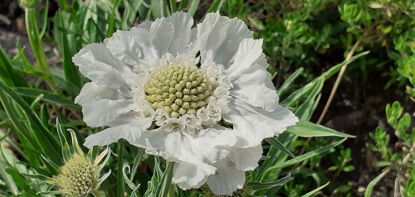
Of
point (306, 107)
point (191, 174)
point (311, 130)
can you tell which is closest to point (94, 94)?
point (191, 174)

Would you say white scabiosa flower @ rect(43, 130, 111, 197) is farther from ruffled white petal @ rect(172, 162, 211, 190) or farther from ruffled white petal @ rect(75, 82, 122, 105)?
ruffled white petal @ rect(172, 162, 211, 190)

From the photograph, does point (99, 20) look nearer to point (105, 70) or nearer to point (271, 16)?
point (271, 16)

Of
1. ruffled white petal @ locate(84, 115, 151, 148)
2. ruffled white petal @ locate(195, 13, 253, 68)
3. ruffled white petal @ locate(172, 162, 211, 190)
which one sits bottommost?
ruffled white petal @ locate(172, 162, 211, 190)

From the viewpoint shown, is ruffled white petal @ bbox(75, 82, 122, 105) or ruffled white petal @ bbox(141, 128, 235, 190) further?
ruffled white petal @ bbox(75, 82, 122, 105)

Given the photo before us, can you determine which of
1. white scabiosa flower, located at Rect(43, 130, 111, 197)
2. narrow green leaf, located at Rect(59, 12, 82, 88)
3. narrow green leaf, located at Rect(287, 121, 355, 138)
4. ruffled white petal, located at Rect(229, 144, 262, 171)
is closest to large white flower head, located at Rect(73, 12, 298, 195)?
ruffled white petal, located at Rect(229, 144, 262, 171)

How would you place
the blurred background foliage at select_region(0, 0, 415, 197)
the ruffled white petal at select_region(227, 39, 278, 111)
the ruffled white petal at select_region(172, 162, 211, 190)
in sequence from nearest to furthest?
the ruffled white petal at select_region(172, 162, 211, 190), the ruffled white petal at select_region(227, 39, 278, 111), the blurred background foliage at select_region(0, 0, 415, 197)

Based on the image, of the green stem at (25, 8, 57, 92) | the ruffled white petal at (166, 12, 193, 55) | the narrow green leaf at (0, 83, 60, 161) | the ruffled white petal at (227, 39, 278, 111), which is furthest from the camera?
the green stem at (25, 8, 57, 92)

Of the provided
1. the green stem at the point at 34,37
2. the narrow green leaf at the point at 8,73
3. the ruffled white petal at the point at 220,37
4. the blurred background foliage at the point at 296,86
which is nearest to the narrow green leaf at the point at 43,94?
the blurred background foliage at the point at 296,86

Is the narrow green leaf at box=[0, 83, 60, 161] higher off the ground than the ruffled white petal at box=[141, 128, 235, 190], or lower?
lower

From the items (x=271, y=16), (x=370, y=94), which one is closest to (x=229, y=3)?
(x=271, y=16)
